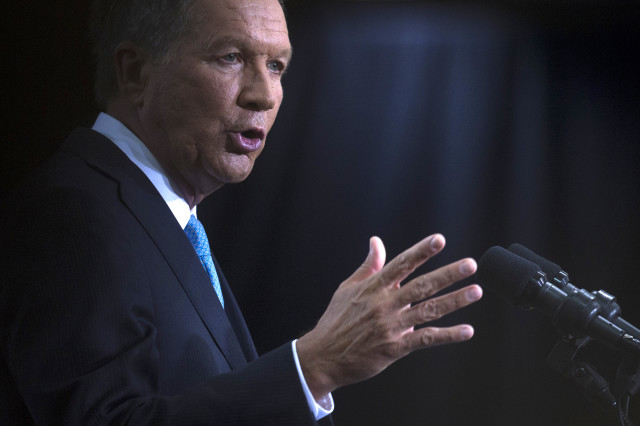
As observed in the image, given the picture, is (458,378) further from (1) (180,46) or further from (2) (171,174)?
(1) (180,46)

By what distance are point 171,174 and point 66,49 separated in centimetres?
112

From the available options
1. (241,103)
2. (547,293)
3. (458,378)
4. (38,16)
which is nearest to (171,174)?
(241,103)

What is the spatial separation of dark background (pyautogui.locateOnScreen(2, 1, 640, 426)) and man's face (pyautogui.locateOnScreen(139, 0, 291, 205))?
4.26 ft

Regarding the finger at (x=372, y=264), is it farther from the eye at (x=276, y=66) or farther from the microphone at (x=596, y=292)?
the eye at (x=276, y=66)

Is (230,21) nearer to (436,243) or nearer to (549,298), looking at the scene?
(436,243)

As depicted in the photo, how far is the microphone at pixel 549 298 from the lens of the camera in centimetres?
109

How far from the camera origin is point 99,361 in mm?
921

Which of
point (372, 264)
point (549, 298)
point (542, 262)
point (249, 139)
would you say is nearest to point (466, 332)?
point (372, 264)

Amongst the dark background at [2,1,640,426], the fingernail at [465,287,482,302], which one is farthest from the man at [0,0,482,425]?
the dark background at [2,1,640,426]

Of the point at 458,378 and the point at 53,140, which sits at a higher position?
the point at 53,140

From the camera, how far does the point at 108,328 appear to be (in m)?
0.94

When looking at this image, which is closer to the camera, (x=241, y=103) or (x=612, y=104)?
(x=241, y=103)

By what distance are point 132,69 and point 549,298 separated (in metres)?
1.05

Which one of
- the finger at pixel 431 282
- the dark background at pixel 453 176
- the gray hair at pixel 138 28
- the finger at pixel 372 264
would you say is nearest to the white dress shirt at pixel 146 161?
the gray hair at pixel 138 28
